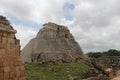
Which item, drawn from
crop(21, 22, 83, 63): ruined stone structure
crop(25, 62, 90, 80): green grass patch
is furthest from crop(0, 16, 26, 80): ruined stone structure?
crop(21, 22, 83, 63): ruined stone structure

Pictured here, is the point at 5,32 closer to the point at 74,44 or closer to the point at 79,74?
the point at 79,74

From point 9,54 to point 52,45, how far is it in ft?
85.0

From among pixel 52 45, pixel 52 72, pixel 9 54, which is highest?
pixel 52 45

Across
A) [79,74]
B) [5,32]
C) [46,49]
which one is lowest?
[79,74]

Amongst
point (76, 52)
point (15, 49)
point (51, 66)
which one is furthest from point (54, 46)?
point (15, 49)

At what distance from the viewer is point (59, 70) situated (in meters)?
19.6

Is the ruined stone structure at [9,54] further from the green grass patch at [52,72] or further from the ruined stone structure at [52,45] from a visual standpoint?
the ruined stone structure at [52,45]

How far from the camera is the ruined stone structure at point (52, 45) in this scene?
33.0 m

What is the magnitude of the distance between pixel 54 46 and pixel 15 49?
25.5m

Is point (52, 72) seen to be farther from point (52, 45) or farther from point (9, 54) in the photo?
point (52, 45)

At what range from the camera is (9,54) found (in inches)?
332

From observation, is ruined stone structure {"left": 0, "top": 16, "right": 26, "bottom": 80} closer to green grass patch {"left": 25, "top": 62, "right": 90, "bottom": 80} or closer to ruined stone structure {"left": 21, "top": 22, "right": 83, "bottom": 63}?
green grass patch {"left": 25, "top": 62, "right": 90, "bottom": 80}

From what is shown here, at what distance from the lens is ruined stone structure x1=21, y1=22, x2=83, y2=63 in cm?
3300

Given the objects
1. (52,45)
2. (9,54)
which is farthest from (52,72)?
(52,45)
